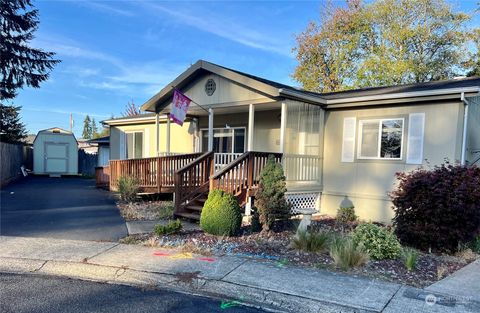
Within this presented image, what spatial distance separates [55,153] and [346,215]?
2098 centimetres

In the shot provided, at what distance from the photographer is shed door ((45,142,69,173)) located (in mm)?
23172

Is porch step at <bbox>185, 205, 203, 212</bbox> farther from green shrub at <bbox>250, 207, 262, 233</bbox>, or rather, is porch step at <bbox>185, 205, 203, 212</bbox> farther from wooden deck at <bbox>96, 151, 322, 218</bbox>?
green shrub at <bbox>250, 207, 262, 233</bbox>

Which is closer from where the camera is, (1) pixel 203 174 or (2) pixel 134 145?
(1) pixel 203 174

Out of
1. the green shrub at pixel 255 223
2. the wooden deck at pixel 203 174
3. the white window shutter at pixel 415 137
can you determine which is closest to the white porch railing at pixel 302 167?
the wooden deck at pixel 203 174

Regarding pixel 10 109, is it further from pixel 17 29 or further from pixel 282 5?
pixel 282 5

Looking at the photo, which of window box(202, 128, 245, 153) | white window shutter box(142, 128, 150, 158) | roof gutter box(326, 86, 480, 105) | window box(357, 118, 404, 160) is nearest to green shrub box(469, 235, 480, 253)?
window box(357, 118, 404, 160)

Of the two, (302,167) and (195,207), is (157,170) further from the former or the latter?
(302,167)

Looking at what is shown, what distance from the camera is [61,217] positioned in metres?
8.89

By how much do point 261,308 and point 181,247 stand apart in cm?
262

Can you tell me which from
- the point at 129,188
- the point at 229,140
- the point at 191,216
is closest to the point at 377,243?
the point at 191,216

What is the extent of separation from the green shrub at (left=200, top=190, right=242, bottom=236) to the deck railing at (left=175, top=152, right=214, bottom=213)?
79.2 inches

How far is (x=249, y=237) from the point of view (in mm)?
7219

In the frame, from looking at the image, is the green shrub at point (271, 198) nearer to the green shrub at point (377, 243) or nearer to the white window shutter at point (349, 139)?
the green shrub at point (377, 243)

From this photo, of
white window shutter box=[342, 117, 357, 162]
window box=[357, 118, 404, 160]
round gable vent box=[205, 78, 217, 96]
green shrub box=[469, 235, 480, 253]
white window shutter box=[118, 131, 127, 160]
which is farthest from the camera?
white window shutter box=[118, 131, 127, 160]
